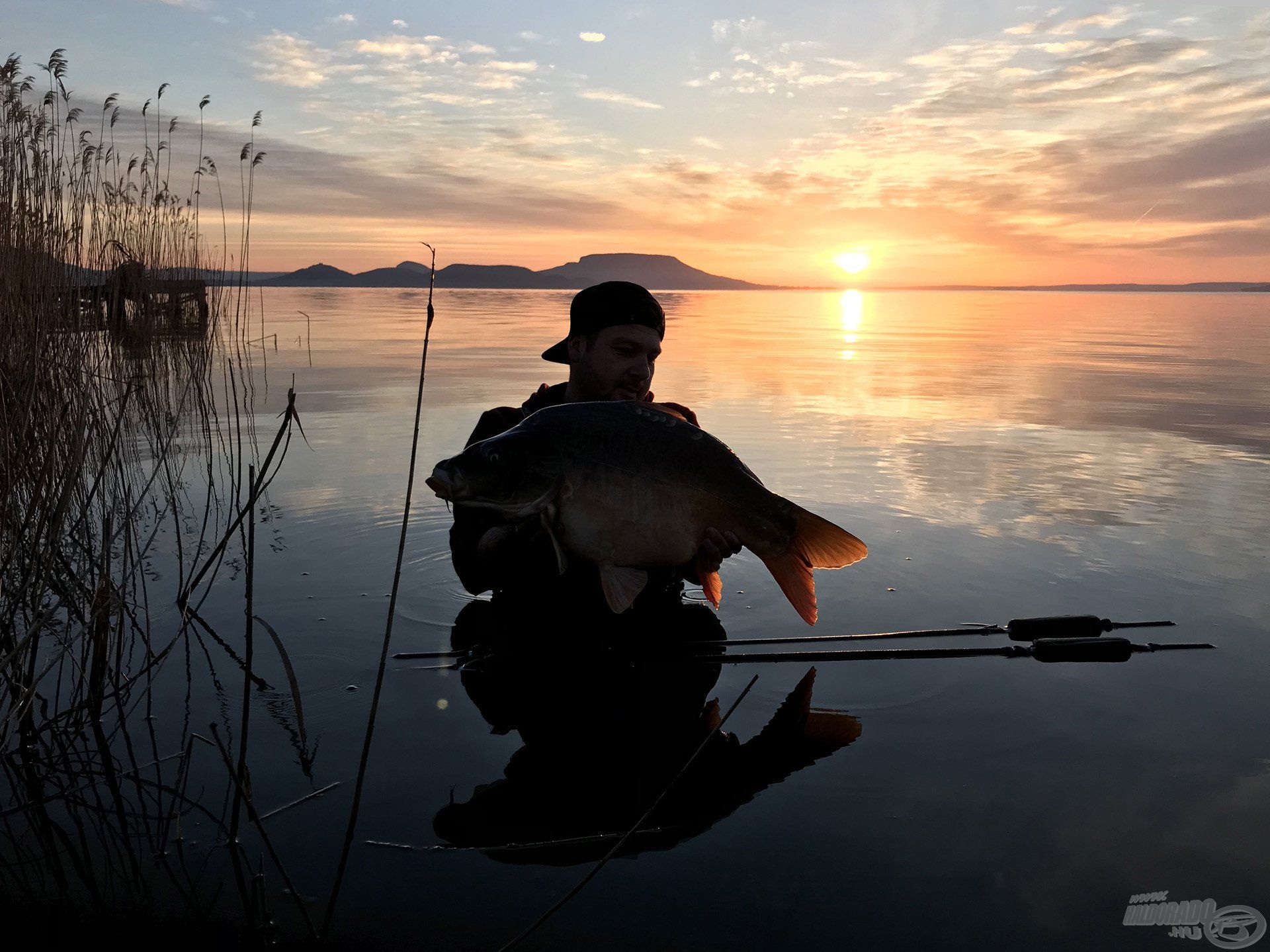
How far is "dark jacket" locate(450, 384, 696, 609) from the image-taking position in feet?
12.3

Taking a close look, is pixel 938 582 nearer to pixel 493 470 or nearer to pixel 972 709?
pixel 972 709

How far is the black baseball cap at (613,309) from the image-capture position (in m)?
3.93

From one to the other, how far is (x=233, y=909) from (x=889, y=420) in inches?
368

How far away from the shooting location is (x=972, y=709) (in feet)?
11.2

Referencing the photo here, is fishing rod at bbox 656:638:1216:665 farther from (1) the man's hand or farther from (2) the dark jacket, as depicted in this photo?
(1) the man's hand

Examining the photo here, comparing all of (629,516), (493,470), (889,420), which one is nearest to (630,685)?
(629,516)

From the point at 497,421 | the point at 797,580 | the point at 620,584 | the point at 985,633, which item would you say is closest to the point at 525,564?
the point at 497,421

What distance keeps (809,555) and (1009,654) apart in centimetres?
129

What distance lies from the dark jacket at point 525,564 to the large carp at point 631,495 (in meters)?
0.44

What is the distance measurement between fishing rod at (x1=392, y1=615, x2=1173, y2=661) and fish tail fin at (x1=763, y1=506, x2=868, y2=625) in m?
0.83

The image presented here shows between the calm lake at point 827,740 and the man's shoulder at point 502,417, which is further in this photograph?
the man's shoulder at point 502,417

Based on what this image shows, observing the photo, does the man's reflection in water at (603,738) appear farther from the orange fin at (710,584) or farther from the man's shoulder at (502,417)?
the man's shoulder at (502,417)

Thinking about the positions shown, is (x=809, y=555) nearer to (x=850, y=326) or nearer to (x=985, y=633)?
(x=985, y=633)

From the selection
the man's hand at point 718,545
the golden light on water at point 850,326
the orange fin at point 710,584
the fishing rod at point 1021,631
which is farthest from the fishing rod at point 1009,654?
the golden light on water at point 850,326
